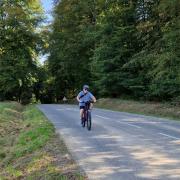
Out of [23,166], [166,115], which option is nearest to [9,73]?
[166,115]

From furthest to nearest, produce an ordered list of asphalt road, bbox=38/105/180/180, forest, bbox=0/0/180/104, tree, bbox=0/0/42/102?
tree, bbox=0/0/42/102 → forest, bbox=0/0/180/104 → asphalt road, bbox=38/105/180/180

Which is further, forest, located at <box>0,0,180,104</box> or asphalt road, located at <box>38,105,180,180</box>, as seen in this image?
forest, located at <box>0,0,180,104</box>

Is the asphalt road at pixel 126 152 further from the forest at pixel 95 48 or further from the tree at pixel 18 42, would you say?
the tree at pixel 18 42

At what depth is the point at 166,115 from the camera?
28.5m

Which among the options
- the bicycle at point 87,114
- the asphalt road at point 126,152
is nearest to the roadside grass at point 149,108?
the bicycle at point 87,114

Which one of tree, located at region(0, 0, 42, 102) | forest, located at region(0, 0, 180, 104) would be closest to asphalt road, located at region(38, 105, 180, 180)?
forest, located at region(0, 0, 180, 104)

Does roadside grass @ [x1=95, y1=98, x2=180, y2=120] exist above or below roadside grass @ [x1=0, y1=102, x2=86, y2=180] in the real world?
above

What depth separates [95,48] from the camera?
47.0m

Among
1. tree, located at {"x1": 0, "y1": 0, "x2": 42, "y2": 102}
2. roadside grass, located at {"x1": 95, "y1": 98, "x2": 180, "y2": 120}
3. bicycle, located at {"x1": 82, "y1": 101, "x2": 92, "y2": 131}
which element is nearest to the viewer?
bicycle, located at {"x1": 82, "y1": 101, "x2": 92, "y2": 131}

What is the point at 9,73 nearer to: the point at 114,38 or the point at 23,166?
the point at 114,38

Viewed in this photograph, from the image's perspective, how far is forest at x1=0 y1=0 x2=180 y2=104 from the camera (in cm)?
3197

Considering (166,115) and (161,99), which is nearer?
(166,115)

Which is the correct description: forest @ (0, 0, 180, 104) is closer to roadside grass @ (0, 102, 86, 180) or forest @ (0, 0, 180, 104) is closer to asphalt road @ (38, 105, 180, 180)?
asphalt road @ (38, 105, 180, 180)

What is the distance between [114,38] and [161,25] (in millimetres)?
8663
